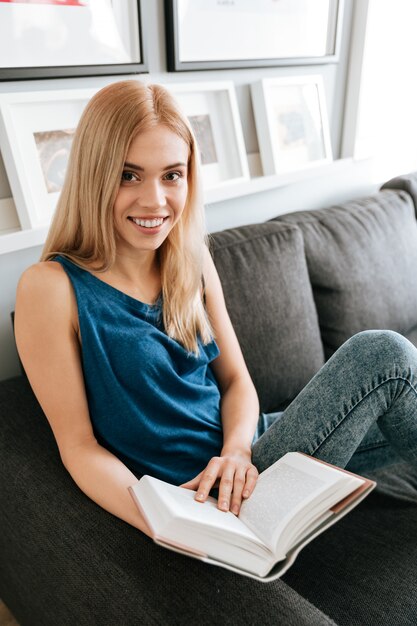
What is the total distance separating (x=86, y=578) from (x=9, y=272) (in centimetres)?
76

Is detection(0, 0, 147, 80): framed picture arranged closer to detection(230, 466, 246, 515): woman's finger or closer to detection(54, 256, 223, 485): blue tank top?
detection(54, 256, 223, 485): blue tank top

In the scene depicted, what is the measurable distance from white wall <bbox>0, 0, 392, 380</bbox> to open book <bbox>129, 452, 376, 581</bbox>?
0.68 meters

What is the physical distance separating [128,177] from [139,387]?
381mm

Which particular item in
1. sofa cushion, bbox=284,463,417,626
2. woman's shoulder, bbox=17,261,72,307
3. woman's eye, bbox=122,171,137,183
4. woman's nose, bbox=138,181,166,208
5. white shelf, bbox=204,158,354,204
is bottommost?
sofa cushion, bbox=284,463,417,626

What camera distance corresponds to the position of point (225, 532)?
2.69 ft

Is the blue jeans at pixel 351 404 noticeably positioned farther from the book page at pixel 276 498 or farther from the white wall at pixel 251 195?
the white wall at pixel 251 195

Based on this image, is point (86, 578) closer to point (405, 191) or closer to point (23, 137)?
point (23, 137)

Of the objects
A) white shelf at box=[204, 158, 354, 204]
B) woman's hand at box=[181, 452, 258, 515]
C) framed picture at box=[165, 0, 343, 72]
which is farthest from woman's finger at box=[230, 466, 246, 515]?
framed picture at box=[165, 0, 343, 72]

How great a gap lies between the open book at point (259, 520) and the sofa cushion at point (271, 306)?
588 millimetres

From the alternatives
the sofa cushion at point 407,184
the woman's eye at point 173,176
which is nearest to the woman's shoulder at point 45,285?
the woman's eye at point 173,176

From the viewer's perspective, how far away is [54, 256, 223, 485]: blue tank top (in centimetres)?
109

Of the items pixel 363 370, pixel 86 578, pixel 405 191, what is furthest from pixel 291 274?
pixel 86 578

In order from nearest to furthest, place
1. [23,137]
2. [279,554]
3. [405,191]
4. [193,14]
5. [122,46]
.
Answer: [279,554], [23,137], [122,46], [193,14], [405,191]

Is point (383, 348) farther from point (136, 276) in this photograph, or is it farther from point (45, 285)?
point (45, 285)
